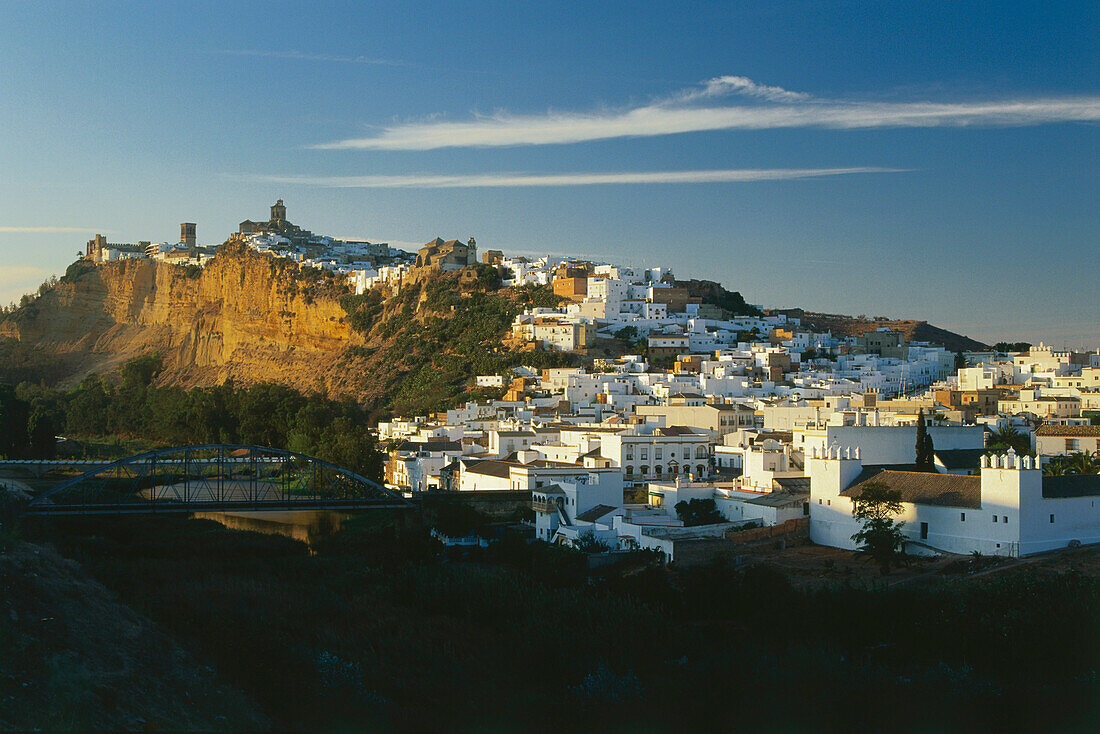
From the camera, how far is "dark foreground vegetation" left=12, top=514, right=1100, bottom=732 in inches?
511

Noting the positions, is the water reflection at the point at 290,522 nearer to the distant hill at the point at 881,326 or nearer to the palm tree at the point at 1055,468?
the palm tree at the point at 1055,468

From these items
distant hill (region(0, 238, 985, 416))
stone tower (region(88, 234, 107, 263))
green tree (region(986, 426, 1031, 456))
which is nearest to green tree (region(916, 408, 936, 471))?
green tree (region(986, 426, 1031, 456))

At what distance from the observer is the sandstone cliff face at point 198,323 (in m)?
62.6

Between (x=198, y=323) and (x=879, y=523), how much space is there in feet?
199

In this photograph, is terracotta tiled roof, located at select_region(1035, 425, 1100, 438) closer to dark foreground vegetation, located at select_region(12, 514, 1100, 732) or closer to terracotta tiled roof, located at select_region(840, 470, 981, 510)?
terracotta tiled roof, located at select_region(840, 470, 981, 510)

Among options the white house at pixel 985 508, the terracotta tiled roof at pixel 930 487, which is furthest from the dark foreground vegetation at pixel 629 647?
the terracotta tiled roof at pixel 930 487

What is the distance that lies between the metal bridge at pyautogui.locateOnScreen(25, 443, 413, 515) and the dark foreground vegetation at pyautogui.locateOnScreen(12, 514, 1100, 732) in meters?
3.23

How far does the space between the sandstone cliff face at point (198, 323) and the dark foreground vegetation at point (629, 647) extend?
129 feet

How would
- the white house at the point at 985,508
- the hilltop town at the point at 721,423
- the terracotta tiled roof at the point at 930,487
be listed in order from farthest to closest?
1. the hilltop town at the point at 721,423
2. the terracotta tiled roof at the point at 930,487
3. the white house at the point at 985,508

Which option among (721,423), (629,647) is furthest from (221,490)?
(629,647)

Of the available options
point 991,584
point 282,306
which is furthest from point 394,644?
point 282,306

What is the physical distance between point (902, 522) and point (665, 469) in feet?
33.7

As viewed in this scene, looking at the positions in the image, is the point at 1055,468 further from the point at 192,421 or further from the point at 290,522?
the point at 192,421

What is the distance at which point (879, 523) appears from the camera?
1920 cm
